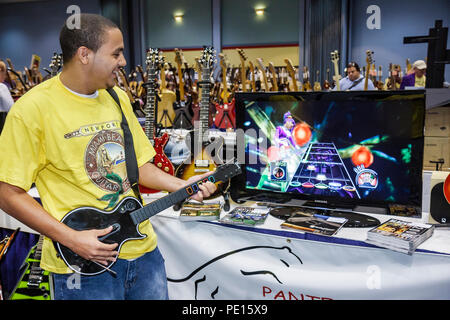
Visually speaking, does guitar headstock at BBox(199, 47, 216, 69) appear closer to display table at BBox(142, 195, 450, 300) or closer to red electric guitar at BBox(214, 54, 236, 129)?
red electric guitar at BBox(214, 54, 236, 129)

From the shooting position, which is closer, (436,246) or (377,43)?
(436,246)

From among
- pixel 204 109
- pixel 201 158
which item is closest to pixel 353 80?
pixel 204 109

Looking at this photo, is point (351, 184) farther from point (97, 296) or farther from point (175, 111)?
point (175, 111)

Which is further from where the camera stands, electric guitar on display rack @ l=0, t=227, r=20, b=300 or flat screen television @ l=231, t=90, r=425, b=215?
electric guitar on display rack @ l=0, t=227, r=20, b=300

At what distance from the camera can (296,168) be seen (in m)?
1.78

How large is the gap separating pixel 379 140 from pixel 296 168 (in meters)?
0.39

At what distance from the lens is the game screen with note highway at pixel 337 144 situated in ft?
5.14

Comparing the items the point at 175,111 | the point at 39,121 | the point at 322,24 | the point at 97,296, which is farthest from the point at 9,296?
the point at 322,24

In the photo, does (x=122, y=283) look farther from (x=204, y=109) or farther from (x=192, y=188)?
(x=204, y=109)

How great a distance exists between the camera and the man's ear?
3.94ft

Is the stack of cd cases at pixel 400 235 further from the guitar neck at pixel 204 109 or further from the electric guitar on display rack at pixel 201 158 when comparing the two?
the guitar neck at pixel 204 109

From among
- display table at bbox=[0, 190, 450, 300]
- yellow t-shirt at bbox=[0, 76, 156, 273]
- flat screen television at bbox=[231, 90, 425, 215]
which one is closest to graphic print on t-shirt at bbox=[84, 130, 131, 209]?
yellow t-shirt at bbox=[0, 76, 156, 273]

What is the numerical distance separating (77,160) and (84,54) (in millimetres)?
344

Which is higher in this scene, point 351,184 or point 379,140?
point 379,140
